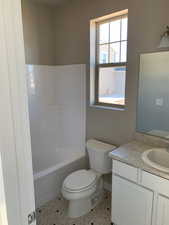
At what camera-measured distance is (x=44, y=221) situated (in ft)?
6.18

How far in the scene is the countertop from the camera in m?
1.36

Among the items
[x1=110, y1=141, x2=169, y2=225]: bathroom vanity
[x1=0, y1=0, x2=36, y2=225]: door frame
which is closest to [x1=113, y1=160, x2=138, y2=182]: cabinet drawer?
[x1=110, y1=141, x2=169, y2=225]: bathroom vanity

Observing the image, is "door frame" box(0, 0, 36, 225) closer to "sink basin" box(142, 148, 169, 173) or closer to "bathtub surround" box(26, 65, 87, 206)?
"sink basin" box(142, 148, 169, 173)

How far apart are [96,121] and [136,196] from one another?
43.3 inches

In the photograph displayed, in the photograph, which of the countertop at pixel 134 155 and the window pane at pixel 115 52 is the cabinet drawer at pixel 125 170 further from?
the window pane at pixel 115 52

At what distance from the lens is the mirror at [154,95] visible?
1737mm

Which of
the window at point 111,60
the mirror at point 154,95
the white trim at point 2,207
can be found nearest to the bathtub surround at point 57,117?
the window at point 111,60

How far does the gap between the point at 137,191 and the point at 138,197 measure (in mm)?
57

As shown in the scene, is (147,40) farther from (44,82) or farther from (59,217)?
(59,217)

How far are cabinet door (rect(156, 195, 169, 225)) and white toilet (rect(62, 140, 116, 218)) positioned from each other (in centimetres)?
74

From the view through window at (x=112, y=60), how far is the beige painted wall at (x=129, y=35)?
0.53 ft

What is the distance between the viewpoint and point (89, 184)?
1897 mm

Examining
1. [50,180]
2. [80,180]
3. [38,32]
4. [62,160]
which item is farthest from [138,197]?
[38,32]

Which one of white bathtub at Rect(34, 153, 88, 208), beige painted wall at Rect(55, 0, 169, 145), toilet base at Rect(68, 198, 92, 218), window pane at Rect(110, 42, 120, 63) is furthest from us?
window pane at Rect(110, 42, 120, 63)
